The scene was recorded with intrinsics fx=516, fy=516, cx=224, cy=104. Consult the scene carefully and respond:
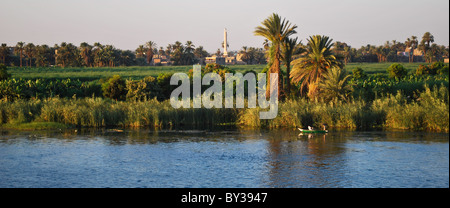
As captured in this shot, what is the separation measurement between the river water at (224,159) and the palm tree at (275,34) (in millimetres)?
13626

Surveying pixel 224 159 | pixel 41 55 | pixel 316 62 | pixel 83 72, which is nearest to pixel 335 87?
pixel 316 62

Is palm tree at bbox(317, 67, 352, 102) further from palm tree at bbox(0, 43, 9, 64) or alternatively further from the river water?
palm tree at bbox(0, 43, 9, 64)

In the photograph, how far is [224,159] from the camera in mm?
24438

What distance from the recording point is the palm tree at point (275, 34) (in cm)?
4550

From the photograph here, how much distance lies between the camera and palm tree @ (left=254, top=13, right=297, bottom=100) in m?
45.5

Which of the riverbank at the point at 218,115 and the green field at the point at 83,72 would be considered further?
the green field at the point at 83,72

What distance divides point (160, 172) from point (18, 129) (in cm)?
1843

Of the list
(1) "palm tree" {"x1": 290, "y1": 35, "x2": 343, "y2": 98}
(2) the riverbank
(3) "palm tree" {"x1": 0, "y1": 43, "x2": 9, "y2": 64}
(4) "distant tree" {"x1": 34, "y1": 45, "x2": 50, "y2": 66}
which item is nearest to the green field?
(3) "palm tree" {"x1": 0, "y1": 43, "x2": 9, "y2": 64}

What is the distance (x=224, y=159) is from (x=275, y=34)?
77.1 ft

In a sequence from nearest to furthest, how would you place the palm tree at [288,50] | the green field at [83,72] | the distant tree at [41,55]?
the palm tree at [288,50]
the green field at [83,72]
the distant tree at [41,55]

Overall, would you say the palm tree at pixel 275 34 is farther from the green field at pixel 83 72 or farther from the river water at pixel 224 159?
the green field at pixel 83 72

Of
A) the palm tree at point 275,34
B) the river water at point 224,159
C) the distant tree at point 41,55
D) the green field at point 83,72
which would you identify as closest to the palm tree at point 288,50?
the palm tree at point 275,34

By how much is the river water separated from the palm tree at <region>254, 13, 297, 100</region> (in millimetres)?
13626
